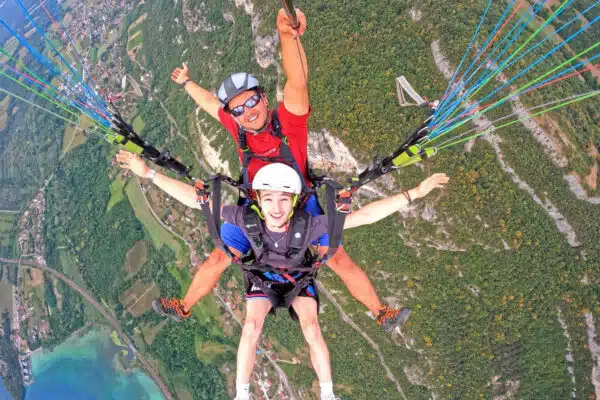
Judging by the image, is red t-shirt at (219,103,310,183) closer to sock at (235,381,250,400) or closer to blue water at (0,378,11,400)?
sock at (235,381,250,400)

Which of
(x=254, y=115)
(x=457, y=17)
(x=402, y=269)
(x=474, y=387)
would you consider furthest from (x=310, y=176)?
(x=474, y=387)

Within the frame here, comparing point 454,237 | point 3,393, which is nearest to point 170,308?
point 454,237

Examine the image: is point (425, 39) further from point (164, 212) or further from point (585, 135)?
point (164, 212)

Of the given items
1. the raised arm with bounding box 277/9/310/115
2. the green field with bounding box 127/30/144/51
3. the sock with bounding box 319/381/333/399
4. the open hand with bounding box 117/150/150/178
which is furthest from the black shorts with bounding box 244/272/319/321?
the green field with bounding box 127/30/144/51

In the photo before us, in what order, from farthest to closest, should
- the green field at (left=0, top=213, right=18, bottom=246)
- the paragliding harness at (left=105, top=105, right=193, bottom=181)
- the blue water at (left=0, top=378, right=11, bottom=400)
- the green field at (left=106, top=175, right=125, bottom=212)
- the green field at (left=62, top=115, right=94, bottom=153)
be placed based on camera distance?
the green field at (left=0, top=213, right=18, bottom=246) < the blue water at (left=0, top=378, right=11, bottom=400) < the green field at (left=62, top=115, right=94, bottom=153) < the green field at (left=106, top=175, right=125, bottom=212) < the paragliding harness at (left=105, top=105, right=193, bottom=181)

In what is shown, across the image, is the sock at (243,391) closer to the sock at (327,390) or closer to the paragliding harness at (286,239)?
→ the sock at (327,390)
